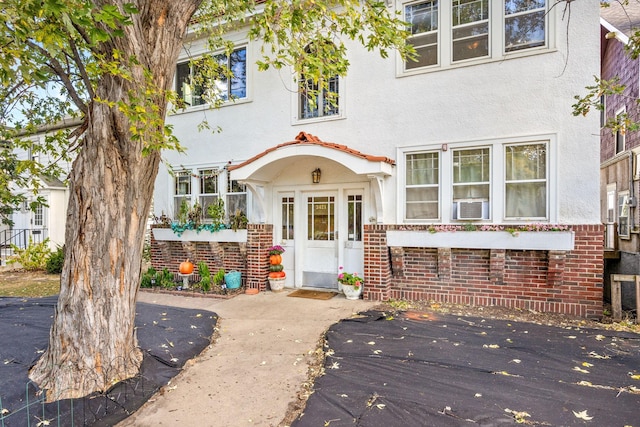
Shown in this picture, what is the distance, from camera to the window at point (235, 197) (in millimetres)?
8211

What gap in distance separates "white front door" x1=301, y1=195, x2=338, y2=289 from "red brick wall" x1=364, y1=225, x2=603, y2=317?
0.97m

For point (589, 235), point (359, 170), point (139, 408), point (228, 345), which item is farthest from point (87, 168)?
point (589, 235)

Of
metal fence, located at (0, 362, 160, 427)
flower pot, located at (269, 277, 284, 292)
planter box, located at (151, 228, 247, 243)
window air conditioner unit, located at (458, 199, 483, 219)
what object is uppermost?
window air conditioner unit, located at (458, 199, 483, 219)

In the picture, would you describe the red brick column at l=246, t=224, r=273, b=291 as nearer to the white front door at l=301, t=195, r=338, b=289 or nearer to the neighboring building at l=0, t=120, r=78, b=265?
the white front door at l=301, t=195, r=338, b=289

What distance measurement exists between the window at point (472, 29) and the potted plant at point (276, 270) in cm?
450

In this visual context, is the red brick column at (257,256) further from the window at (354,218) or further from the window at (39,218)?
the window at (39,218)

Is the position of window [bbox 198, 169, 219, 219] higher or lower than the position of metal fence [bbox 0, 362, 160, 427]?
higher

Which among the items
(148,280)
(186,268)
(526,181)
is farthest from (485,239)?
(148,280)

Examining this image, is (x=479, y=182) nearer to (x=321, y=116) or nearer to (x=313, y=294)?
(x=321, y=116)

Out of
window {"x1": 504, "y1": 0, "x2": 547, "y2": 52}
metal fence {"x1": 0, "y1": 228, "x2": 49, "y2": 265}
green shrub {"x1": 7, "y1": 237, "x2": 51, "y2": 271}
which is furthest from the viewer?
metal fence {"x1": 0, "y1": 228, "x2": 49, "y2": 265}

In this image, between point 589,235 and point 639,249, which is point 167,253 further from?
point 639,249

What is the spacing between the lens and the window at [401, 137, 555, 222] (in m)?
5.94

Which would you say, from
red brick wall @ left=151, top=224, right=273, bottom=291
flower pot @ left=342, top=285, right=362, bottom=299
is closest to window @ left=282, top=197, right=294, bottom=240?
red brick wall @ left=151, top=224, right=273, bottom=291

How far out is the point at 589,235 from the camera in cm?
552
